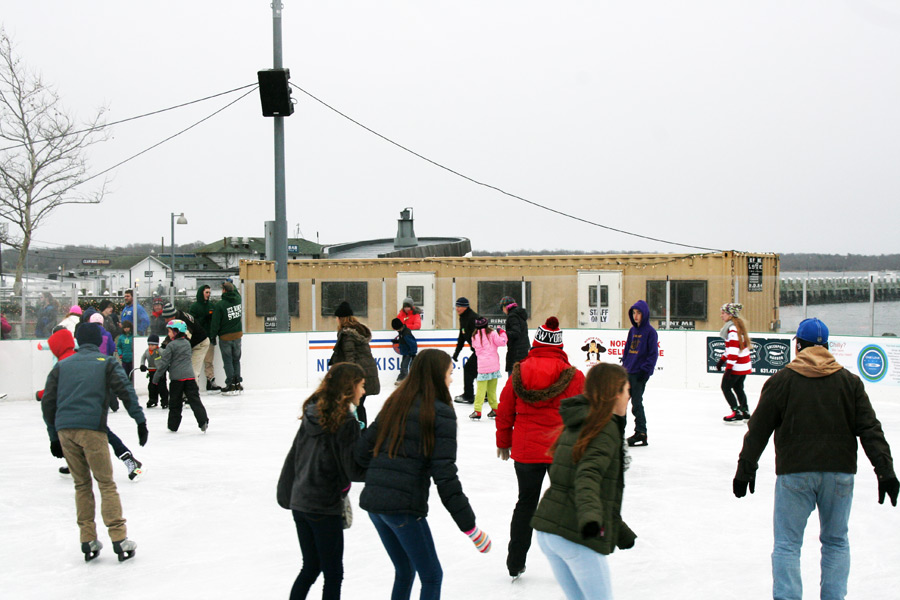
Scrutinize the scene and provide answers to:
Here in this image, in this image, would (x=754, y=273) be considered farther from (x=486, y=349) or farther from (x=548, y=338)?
(x=548, y=338)

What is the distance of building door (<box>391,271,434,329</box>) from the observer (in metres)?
17.1

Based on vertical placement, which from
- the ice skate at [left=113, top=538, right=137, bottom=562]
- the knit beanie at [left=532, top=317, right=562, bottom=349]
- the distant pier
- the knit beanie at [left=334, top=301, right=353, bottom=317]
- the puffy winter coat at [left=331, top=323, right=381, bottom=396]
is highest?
the distant pier

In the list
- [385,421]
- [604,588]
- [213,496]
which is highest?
[385,421]

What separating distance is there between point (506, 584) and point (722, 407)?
7753 millimetres

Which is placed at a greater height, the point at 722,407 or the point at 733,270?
the point at 733,270

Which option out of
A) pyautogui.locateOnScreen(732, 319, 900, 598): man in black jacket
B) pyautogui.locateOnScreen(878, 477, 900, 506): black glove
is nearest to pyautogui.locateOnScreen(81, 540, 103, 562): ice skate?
pyautogui.locateOnScreen(732, 319, 900, 598): man in black jacket

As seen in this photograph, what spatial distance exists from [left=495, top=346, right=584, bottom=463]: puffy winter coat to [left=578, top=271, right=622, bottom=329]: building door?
454 inches

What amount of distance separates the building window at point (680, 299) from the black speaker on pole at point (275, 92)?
23.9 ft

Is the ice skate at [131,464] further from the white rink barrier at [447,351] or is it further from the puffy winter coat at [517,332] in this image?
the white rink barrier at [447,351]

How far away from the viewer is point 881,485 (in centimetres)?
394

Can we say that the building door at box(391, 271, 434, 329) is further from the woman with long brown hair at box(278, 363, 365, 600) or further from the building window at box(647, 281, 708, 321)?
the woman with long brown hair at box(278, 363, 365, 600)

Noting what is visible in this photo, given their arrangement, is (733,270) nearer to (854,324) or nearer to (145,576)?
(854,324)

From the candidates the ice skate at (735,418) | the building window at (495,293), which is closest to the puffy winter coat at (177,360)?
the ice skate at (735,418)

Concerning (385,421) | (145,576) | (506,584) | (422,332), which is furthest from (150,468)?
(422,332)
